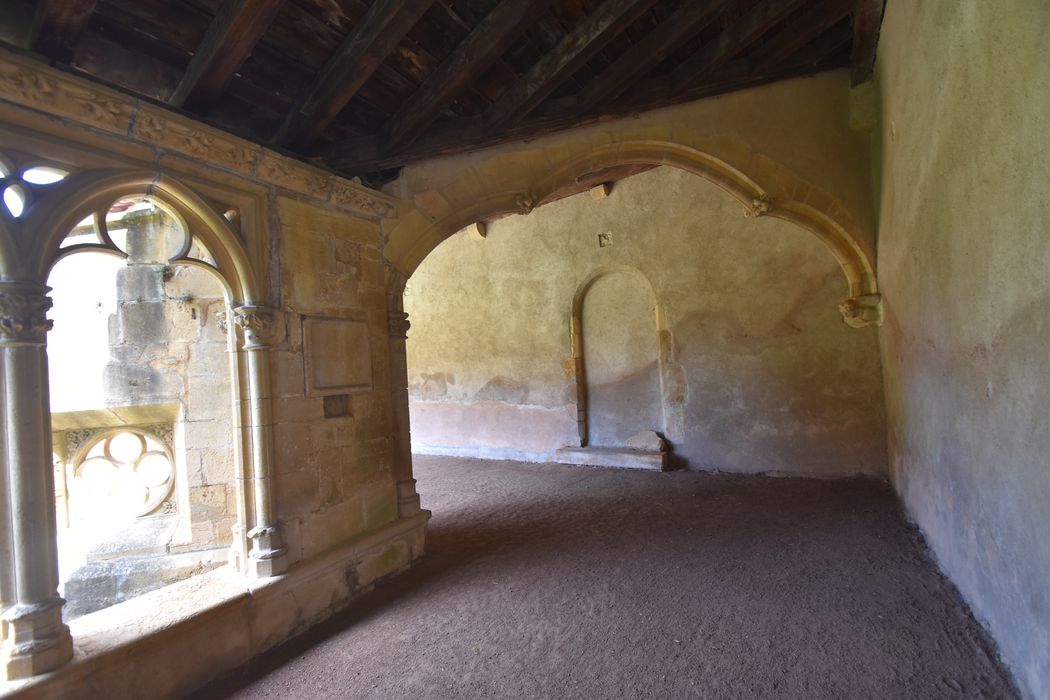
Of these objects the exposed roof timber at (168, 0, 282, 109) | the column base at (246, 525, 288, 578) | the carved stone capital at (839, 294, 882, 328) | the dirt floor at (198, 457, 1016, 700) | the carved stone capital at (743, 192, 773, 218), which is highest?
the exposed roof timber at (168, 0, 282, 109)

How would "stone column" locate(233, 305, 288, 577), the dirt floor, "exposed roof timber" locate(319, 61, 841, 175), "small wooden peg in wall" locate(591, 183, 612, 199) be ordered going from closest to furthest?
the dirt floor, "stone column" locate(233, 305, 288, 577), "exposed roof timber" locate(319, 61, 841, 175), "small wooden peg in wall" locate(591, 183, 612, 199)

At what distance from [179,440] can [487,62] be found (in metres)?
3.04

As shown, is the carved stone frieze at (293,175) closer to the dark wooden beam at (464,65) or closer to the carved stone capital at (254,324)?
the dark wooden beam at (464,65)

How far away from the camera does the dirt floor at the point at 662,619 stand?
2.10m

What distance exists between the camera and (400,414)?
3576 millimetres

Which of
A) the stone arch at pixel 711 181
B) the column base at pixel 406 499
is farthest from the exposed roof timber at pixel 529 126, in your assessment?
the column base at pixel 406 499

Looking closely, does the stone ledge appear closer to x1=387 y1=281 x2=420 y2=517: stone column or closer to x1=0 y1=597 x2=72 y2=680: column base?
x1=387 y1=281 x2=420 y2=517: stone column

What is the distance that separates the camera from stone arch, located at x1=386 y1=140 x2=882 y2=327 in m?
3.37

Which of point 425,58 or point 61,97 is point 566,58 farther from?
point 61,97

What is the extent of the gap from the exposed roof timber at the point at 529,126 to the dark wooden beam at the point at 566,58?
0.45ft

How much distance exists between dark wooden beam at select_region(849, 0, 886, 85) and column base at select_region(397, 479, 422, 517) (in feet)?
12.6

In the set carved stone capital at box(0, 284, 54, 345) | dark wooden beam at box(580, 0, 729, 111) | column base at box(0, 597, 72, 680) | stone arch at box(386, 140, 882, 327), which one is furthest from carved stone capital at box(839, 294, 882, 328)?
column base at box(0, 597, 72, 680)

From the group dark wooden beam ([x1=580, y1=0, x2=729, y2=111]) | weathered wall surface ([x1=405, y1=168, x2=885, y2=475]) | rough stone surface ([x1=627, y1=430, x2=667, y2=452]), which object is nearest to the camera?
dark wooden beam ([x1=580, y1=0, x2=729, y2=111])

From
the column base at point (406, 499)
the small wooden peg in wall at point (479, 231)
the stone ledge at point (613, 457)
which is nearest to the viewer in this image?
the column base at point (406, 499)
